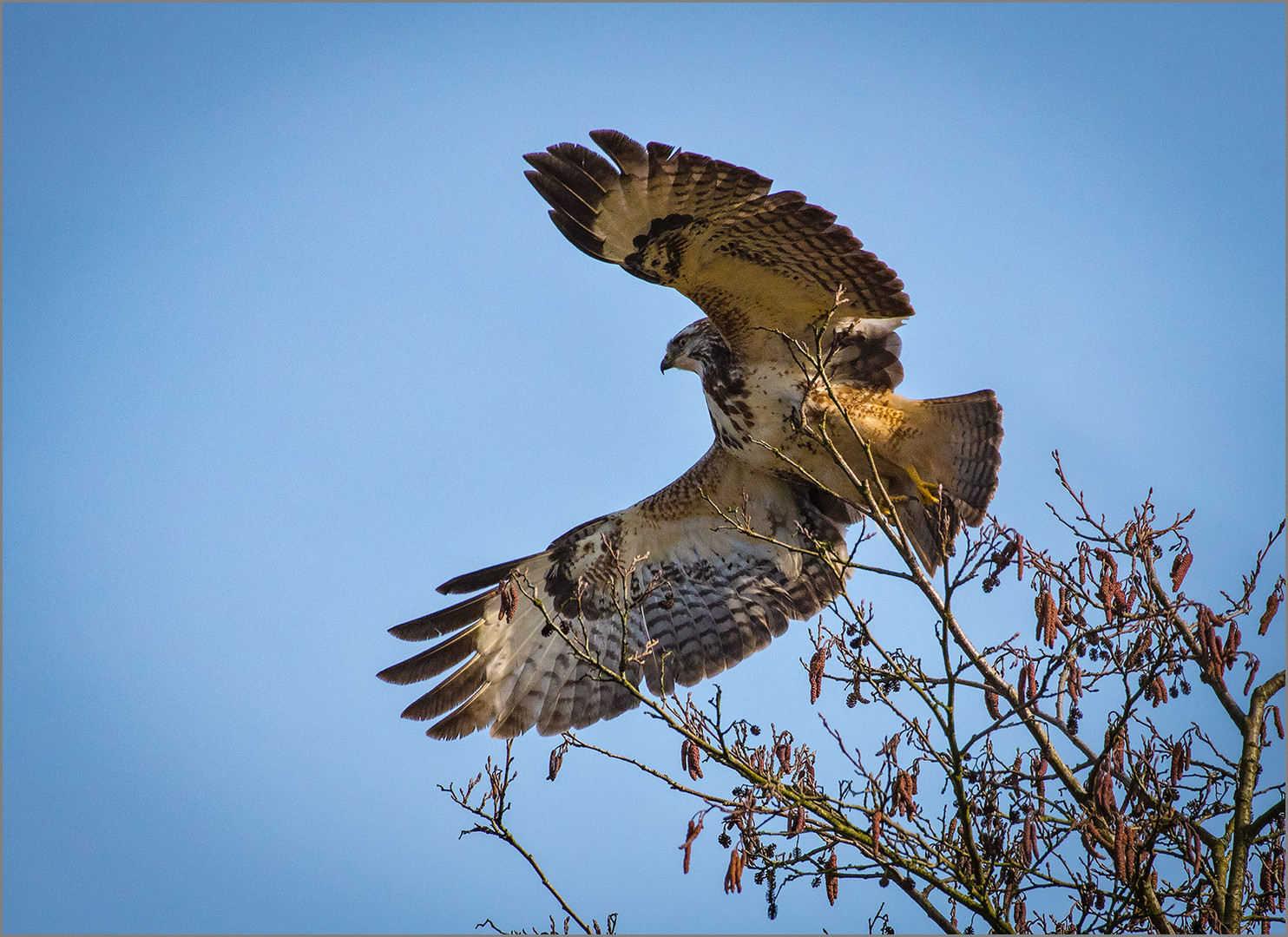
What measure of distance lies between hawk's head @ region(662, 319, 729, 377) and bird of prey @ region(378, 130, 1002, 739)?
0.05 ft

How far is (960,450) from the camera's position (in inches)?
227

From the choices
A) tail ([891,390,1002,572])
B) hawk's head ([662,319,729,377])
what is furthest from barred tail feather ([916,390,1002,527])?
hawk's head ([662,319,729,377])

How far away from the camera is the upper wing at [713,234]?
4.96 metres

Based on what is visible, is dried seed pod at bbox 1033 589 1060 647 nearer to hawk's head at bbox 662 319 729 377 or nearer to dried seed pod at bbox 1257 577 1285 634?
dried seed pod at bbox 1257 577 1285 634

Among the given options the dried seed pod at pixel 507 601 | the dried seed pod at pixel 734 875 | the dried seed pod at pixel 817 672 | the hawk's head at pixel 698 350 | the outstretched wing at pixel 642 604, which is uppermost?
the hawk's head at pixel 698 350

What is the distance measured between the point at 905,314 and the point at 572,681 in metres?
3.04

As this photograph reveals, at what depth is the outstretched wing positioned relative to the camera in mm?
6387

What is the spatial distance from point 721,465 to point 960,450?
1.54 meters

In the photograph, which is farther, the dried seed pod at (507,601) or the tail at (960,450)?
the tail at (960,450)

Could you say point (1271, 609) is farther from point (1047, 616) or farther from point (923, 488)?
point (923, 488)

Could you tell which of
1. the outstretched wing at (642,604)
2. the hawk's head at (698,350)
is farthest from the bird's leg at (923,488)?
the hawk's head at (698,350)

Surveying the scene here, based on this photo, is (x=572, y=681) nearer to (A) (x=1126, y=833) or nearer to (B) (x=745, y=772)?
(B) (x=745, y=772)

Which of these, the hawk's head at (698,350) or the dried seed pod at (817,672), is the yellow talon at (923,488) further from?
the dried seed pod at (817,672)

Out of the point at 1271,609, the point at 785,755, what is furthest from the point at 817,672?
the point at 1271,609
